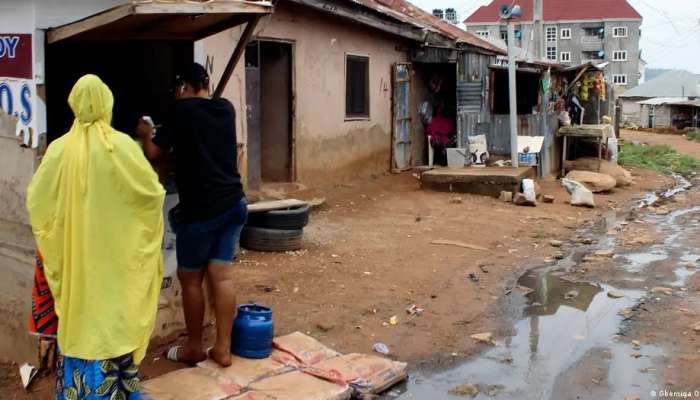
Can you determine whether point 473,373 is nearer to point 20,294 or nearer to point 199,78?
point 199,78

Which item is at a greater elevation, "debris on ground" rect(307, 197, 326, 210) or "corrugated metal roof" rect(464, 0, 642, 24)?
"corrugated metal roof" rect(464, 0, 642, 24)

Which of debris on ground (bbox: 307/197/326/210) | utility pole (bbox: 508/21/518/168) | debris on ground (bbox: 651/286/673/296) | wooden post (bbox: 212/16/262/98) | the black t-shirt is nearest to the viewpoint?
the black t-shirt

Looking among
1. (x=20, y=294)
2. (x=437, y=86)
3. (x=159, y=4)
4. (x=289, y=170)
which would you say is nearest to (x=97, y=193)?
(x=159, y=4)

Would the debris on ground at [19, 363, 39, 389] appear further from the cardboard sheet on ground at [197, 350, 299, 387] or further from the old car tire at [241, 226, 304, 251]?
the old car tire at [241, 226, 304, 251]

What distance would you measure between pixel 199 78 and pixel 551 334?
134 inches

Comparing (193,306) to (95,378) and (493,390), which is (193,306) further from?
(493,390)

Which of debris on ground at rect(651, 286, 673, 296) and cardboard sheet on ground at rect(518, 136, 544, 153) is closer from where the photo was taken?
debris on ground at rect(651, 286, 673, 296)

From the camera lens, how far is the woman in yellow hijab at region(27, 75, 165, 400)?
11.5 ft

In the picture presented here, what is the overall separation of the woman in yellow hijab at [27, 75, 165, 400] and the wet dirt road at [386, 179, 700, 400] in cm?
189

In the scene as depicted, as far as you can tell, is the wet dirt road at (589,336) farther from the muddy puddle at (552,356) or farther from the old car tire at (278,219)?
the old car tire at (278,219)

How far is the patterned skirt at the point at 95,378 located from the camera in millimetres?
3596

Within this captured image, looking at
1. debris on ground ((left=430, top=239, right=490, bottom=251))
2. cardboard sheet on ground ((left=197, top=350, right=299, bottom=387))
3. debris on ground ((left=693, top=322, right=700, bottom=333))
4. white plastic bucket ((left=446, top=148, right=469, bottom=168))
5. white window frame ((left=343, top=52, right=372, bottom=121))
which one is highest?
white window frame ((left=343, top=52, right=372, bottom=121))

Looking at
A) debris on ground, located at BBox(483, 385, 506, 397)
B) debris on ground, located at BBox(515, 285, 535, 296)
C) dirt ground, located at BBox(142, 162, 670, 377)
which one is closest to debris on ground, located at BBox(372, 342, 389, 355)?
dirt ground, located at BBox(142, 162, 670, 377)

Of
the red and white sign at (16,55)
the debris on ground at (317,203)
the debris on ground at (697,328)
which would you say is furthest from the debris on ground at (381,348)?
the debris on ground at (317,203)
